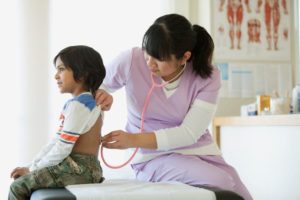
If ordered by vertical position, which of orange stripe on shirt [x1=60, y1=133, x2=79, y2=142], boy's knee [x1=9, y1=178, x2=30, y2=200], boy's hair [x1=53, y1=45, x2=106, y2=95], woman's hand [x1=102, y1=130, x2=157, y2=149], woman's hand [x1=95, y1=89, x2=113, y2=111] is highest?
boy's hair [x1=53, y1=45, x2=106, y2=95]

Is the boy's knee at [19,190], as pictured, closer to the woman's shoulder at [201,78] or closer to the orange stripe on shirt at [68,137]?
the orange stripe on shirt at [68,137]

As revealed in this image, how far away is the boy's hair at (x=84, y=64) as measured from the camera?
55.7 inches

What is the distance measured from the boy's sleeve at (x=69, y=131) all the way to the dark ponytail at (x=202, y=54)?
16.5 inches

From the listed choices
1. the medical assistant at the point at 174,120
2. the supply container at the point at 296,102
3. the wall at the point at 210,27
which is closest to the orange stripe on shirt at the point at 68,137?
the medical assistant at the point at 174,120

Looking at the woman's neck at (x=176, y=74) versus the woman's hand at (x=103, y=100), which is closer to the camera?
the woman's hand at (x=103, y=100)

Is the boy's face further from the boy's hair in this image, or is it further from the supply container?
the supply container

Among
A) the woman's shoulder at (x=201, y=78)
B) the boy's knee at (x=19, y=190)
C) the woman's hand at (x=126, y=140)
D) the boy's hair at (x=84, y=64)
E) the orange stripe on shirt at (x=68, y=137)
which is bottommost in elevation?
the boy's knee at (x=19, y=190)

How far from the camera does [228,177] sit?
1462mm

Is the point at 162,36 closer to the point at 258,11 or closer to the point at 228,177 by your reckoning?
the point at 228,177

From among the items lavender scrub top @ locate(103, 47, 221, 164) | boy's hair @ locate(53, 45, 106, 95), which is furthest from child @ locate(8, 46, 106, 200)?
lavender scrub top @ locate(103, 47, 221, 164)

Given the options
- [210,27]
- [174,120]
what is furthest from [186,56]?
[210,27]

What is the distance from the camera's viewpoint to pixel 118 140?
137 centimetres

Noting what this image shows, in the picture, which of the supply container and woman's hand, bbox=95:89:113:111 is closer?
woman's hand, bbox=95:89:113:111

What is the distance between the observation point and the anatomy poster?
9.71ft
